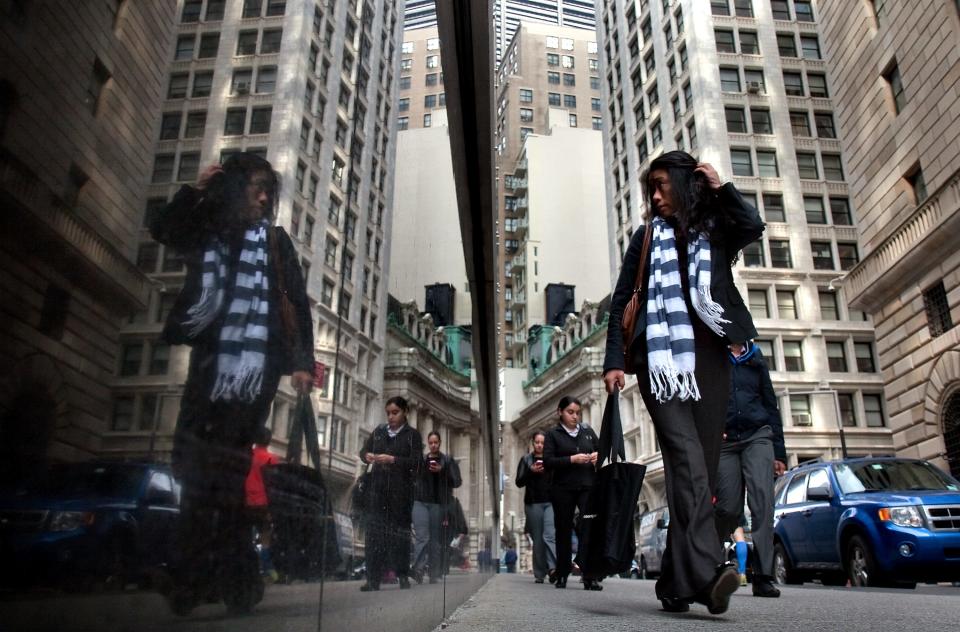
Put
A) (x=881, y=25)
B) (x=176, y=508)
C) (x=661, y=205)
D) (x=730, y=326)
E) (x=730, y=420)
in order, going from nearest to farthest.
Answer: (x=176, y=508), (x=730, y=326), (x=661, y=205), (x=730, y=420), (x=881, y=25)

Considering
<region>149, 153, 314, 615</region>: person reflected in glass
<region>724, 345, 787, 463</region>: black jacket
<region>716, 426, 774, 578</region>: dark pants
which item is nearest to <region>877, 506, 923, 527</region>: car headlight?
<region>724, 345, 787, 463</region>: black jacket

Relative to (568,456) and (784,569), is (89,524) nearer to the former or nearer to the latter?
(568,456)

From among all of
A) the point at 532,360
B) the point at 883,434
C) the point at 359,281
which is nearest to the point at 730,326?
the point at 359,281

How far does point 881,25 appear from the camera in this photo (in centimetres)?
2170

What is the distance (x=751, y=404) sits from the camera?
5691mm

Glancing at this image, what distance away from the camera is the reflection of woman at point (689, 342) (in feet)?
11.4

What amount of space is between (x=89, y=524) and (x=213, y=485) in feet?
0.61

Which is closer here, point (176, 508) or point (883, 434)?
point (176, 508)

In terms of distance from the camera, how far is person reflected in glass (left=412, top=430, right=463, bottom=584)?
2473mm

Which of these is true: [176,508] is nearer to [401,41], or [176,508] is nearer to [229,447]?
[229,447]

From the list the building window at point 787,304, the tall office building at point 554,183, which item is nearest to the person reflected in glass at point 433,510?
the tall office building at point 554,183

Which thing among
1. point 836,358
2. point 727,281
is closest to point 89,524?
point 727,281

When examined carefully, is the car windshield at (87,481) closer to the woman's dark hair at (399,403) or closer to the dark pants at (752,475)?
the woman's dark hair at (399,403)

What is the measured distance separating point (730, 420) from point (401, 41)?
4439mm
